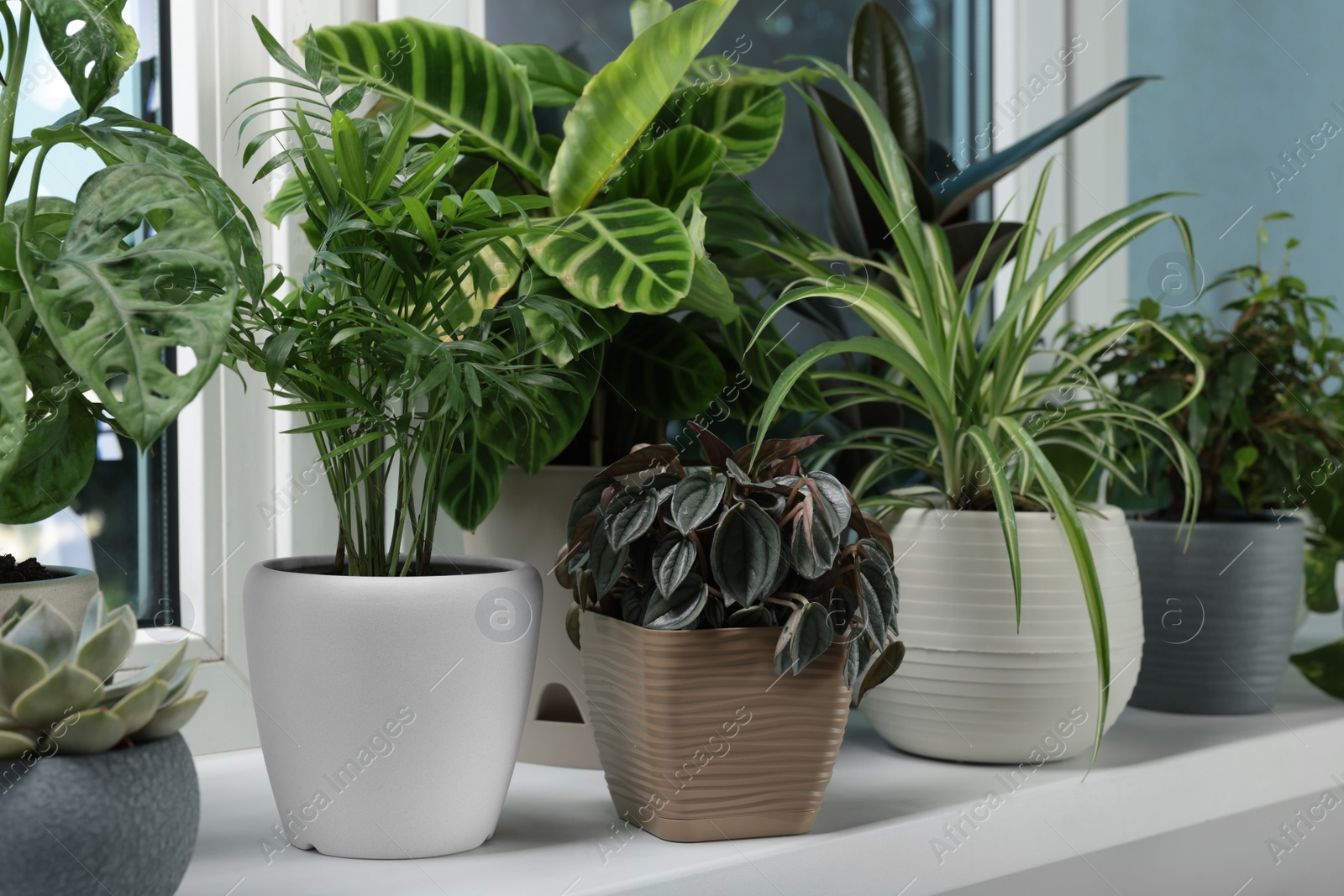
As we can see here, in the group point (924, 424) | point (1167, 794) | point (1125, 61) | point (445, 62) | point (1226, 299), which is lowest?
point (1167, 794)

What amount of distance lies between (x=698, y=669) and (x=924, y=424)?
2.62ft

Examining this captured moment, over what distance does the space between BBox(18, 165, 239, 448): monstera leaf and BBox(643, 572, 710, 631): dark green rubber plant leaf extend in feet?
1.15

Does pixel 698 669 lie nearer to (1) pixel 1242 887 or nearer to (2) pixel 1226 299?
(1) pixel 1242 887

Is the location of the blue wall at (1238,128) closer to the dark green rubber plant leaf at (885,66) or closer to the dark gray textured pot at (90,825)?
the dark green rubber plant leaf at (885,66)

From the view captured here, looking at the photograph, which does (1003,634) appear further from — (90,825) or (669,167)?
(90,825)

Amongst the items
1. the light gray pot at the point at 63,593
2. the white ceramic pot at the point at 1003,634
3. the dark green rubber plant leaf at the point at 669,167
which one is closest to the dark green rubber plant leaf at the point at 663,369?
the dark green rubber plant leaf at the point at 669,167

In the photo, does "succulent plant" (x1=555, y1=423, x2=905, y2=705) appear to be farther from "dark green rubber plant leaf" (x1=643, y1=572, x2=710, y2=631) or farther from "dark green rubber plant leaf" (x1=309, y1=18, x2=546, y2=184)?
"dark green rubber plant leaf" (x1=309, y1=18, x2=546, y2=184)

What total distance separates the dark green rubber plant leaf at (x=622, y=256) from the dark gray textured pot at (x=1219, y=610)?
2.17ft

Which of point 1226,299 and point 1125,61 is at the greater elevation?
point 1125,61

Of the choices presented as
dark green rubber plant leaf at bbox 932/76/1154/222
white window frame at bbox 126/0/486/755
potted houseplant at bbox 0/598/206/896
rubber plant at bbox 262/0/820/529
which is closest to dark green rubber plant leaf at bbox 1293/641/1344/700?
dark green rubber plant leaf at bbox 932/76/1154/222

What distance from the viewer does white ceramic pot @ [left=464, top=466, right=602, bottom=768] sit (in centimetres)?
95

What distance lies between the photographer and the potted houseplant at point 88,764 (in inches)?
20.9

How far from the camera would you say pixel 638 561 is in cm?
80

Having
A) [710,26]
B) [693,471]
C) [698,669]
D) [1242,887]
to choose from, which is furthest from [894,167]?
[1242,887]
